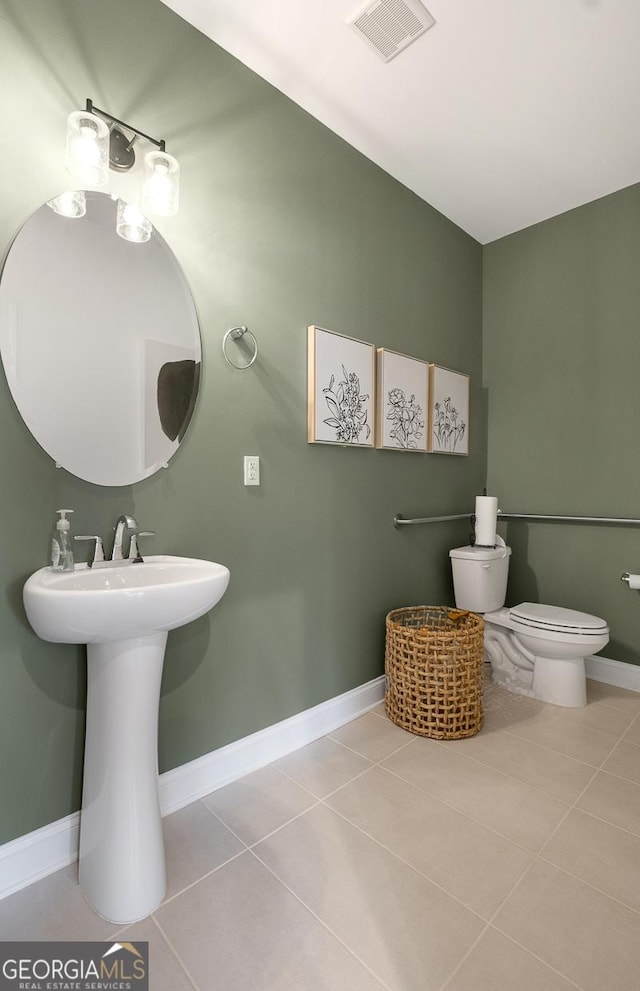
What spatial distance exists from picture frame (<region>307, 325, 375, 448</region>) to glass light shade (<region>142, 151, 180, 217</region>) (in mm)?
645

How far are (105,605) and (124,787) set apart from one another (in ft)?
1.62

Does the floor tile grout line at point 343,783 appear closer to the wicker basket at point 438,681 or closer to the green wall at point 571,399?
the wicker basket at point 438,681

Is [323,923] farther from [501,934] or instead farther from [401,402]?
[401,402]

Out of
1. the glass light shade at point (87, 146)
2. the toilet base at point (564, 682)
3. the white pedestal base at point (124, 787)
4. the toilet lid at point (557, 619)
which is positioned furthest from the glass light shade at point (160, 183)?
the toilet base at point (564, 682)

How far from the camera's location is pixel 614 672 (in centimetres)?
238

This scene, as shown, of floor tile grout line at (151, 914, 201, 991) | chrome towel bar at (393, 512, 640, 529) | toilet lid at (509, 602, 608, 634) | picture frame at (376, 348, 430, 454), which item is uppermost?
picture frame at (376, 348, 430, 454)

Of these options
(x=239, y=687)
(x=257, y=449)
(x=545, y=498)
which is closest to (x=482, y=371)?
(x=545, y=498)

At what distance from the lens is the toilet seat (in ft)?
6.87

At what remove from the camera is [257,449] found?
66.4 inches

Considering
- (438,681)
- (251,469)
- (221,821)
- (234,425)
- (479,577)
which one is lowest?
(221,821)

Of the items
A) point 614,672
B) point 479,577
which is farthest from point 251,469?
point 614,672

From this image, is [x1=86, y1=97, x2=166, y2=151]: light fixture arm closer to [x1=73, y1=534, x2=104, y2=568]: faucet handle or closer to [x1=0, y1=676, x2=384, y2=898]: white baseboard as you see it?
[x1=73, y1=534, x2=104, y2=568]: faucet handle

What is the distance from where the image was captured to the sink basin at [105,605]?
98cm

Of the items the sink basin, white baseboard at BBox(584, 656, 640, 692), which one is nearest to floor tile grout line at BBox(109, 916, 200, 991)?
the sink basin
